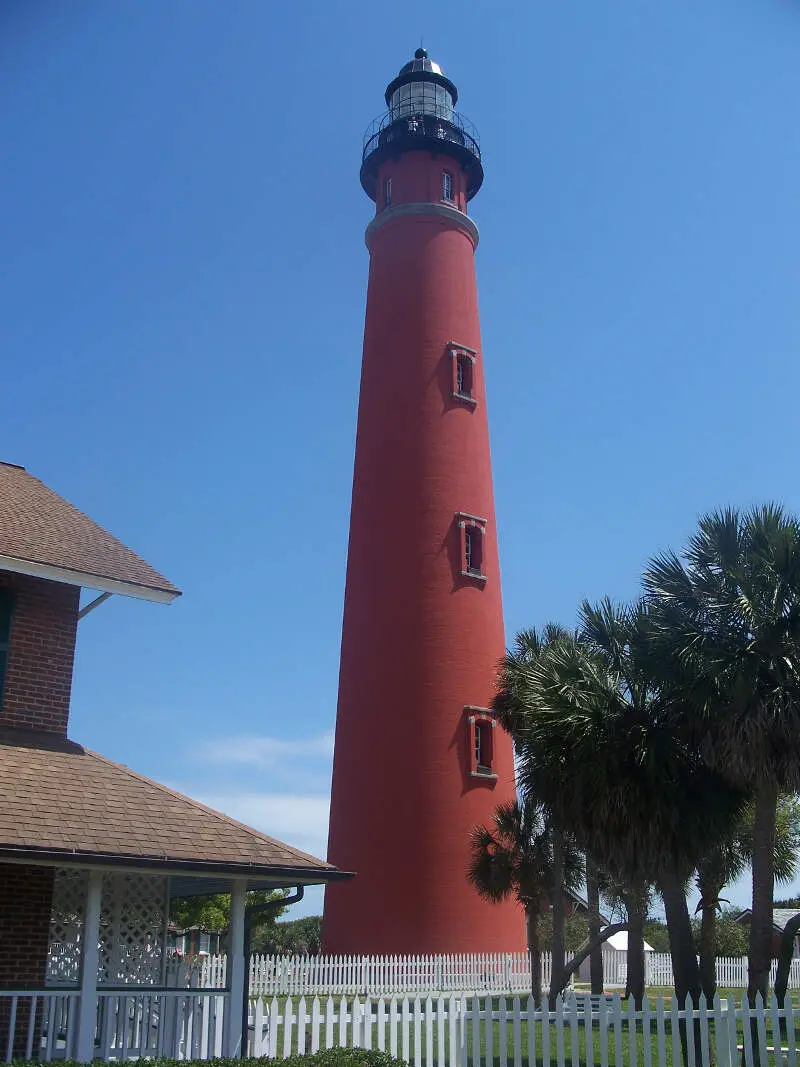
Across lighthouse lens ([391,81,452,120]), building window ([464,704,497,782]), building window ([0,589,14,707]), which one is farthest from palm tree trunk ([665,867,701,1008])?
lighthouse lens ([391,81,452,120])

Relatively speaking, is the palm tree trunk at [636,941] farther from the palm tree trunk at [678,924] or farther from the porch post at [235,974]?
the porch post at [235,974]

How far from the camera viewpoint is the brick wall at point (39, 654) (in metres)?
13.3

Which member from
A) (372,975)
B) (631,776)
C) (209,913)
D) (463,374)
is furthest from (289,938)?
(631,776)

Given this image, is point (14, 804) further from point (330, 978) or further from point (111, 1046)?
point (330, 978)

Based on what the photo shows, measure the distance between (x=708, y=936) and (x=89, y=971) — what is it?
11.3 metres

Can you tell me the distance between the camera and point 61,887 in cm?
1316

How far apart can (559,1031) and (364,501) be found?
57.0 feet

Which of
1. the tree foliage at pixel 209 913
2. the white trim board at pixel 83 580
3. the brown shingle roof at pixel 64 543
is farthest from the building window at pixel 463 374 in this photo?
the tree foliage at pixel 209 913

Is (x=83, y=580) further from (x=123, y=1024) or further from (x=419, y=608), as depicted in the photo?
(x=419, y=608)

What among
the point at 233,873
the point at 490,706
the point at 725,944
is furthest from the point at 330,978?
the point at 725,944

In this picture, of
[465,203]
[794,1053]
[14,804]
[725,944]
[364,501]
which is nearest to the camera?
[14,804]

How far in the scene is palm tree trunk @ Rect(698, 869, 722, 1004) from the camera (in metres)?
17.6

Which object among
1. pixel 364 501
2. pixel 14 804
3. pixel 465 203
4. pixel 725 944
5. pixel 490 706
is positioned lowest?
pixel 725 944

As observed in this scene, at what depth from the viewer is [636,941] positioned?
25297 millimetres
